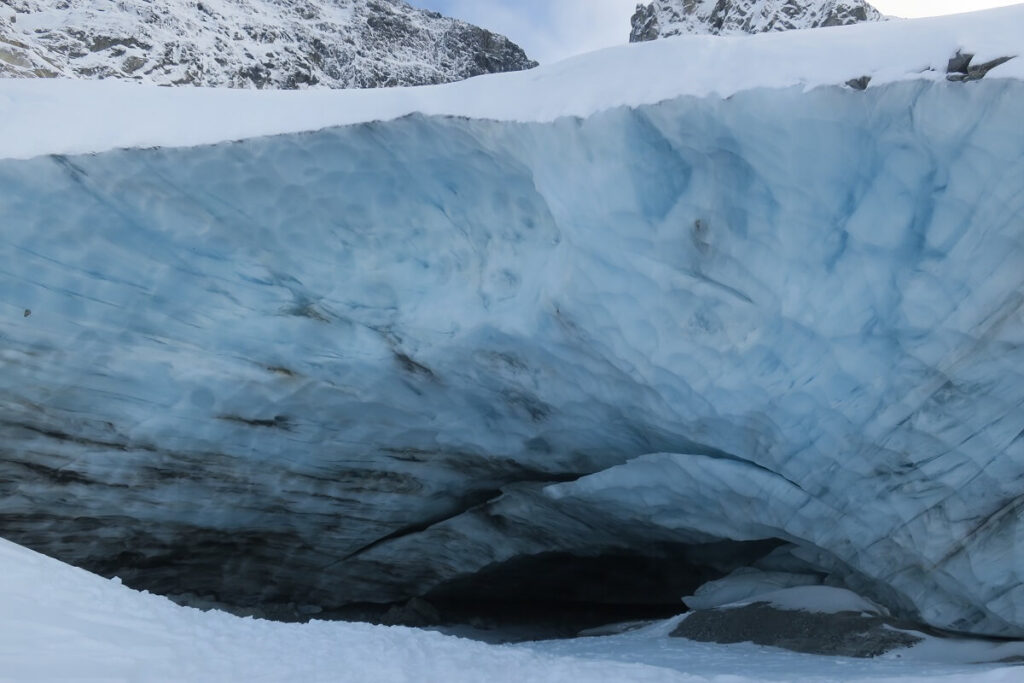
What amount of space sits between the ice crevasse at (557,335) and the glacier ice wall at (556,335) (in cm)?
2

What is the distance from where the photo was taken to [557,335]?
519 centimetres

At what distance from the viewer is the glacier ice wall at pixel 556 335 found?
13.4 ft

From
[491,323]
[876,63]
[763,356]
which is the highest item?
[876,63]

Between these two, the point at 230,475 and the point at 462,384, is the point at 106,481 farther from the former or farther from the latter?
the point at 462,384

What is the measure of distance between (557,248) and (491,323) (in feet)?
2.30

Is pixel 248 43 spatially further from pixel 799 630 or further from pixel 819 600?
pixel 799 630

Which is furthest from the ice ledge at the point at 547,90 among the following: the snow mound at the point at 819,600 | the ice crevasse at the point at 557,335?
the snow mound at the point at 819,600

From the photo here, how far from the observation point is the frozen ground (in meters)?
2.78

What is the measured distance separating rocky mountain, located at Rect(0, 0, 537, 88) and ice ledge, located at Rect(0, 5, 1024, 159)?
12178mm

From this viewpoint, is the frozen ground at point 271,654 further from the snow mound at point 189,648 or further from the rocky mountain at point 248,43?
the rocky mountain at point 248,43

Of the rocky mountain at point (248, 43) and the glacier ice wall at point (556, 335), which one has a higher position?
the rocky mountain at point (248, 43)

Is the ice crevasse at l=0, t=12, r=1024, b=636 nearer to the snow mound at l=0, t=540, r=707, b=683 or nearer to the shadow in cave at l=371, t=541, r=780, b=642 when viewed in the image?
the shadow in cave at l=371, t=541, r=780, b=642

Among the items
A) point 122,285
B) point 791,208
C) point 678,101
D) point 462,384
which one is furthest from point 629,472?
point 122,285

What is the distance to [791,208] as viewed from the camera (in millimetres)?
4305
